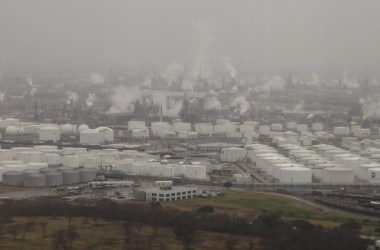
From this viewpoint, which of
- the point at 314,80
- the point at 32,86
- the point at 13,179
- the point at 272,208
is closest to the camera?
the point at 272,208

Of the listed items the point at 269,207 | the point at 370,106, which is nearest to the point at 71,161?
the point at 269,207

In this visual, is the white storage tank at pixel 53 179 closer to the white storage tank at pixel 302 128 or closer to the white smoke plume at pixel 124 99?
the white storage tank at pixel 302 128

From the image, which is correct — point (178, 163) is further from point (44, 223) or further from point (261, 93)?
point (261, 93)

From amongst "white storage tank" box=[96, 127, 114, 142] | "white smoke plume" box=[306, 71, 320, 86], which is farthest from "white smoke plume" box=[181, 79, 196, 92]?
"white storage tank" box=[96, 127, 114, 142]

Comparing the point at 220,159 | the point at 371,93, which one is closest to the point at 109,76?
the point at 371,93

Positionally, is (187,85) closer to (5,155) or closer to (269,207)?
(5,155)

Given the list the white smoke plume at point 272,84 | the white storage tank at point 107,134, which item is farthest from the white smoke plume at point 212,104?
the white storage tank at point 107,134
